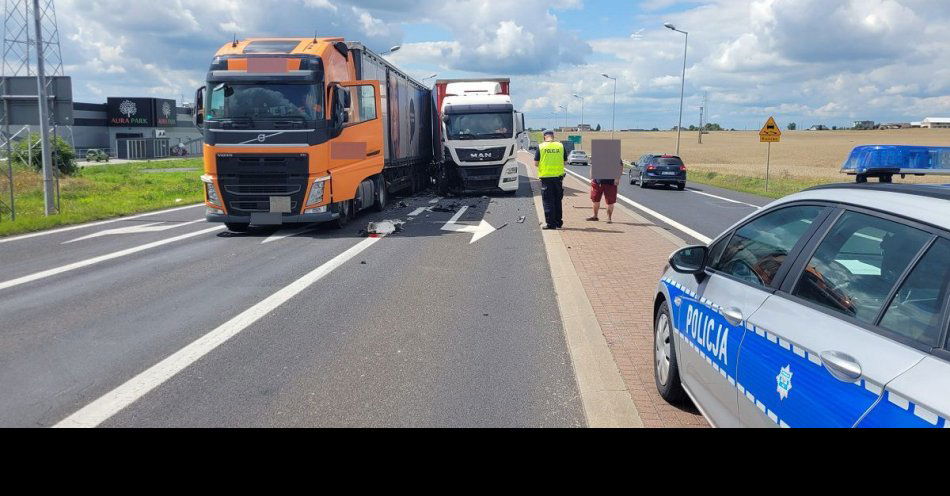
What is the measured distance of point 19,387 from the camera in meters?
5.19

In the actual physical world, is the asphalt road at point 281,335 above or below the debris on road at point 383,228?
below

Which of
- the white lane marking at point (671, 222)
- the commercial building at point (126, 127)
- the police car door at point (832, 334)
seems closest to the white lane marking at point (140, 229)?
the white lane marking at point (671, 222)

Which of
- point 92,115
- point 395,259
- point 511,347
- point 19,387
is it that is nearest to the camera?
point 19,387

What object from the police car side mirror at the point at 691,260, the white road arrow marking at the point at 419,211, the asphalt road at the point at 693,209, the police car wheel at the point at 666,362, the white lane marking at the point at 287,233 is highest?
the police car side mirror at the point at 691,260

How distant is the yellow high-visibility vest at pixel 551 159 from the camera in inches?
575

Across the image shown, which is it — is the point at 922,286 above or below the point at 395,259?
above

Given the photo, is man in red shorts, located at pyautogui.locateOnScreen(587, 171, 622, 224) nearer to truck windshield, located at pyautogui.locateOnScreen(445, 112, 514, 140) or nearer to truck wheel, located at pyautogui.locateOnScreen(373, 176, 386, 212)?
truck wheel, located at pyautogui.locateOnScreen(373, 176, 386, 212)

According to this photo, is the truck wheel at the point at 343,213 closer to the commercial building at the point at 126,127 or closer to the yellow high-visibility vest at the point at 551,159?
the yellow high-visibility vest at the point at 551,159

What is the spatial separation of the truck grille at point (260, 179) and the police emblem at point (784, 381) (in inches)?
469

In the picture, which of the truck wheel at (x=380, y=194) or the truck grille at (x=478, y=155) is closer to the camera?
the truck wheel at (x=380, y=194)

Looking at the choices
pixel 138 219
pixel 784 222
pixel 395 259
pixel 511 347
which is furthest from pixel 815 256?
pixel 138 219

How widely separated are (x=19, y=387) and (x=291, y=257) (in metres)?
6.53

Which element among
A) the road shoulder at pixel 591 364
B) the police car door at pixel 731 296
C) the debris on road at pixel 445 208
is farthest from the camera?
the debris on road at pixel 445 208
